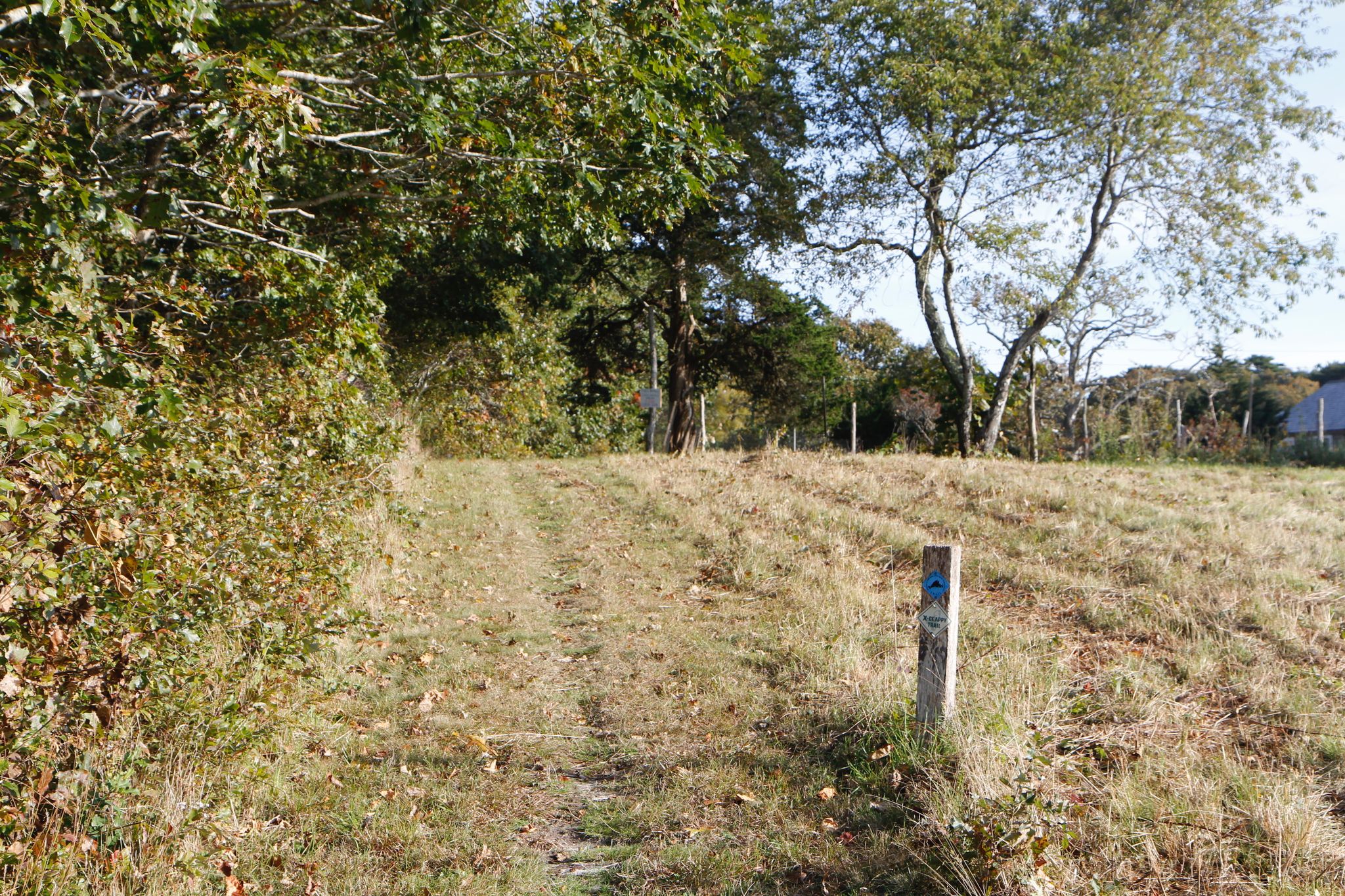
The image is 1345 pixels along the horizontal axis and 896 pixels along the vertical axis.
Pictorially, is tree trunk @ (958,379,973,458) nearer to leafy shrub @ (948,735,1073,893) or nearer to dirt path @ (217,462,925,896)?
dirt path @ (217,462,925,896)

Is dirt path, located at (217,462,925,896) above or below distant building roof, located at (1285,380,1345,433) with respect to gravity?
below

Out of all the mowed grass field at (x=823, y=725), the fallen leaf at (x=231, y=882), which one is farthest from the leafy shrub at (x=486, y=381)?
the fallen leaf at (x=231, y=882)

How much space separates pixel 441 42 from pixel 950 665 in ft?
21.6

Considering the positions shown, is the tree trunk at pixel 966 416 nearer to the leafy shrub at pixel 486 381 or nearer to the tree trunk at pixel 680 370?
the tree trunk at pixel 680 370

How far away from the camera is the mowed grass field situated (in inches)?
160

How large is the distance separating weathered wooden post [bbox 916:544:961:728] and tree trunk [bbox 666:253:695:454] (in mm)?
18893

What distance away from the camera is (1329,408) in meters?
62.7

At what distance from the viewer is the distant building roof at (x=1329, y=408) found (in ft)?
198

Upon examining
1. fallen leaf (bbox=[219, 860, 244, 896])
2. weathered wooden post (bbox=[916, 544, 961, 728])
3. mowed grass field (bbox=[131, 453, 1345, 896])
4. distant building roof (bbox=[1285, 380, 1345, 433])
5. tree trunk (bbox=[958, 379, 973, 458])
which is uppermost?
distant building roof (bbox=[1285, 380, 1345, 433])

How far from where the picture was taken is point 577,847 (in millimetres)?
4520

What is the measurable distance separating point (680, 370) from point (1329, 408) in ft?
194

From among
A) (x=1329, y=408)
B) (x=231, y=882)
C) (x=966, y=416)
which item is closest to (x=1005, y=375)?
(x=966, y=416)

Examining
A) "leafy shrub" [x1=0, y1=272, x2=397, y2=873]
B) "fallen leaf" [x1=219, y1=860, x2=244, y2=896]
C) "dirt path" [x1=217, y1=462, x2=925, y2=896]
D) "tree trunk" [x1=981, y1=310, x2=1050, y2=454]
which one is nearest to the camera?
"leafy shrub" [x1=0, y1=272, x2=397, y2=873]

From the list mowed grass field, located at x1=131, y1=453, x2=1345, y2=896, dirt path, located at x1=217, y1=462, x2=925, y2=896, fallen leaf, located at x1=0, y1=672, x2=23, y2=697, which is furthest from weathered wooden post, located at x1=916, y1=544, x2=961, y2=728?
fallen leaf, located at x1=0, y1=672, x2=23, y2=697
